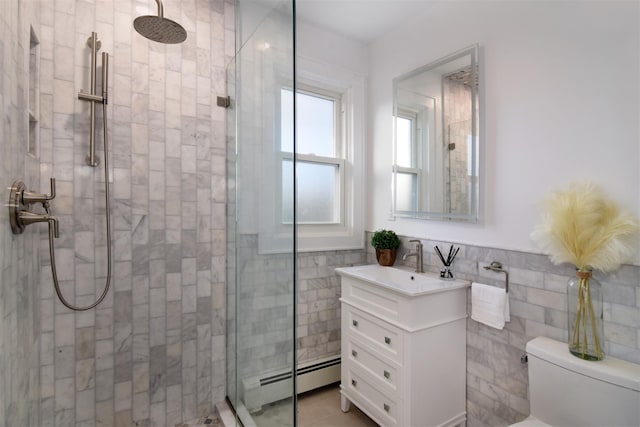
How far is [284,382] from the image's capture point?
4.15 feet

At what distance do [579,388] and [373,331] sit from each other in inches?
36.0

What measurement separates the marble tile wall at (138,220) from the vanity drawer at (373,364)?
2.61ft

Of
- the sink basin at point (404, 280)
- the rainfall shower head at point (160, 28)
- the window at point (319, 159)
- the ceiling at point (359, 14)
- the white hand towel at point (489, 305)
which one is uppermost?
the ceiling at point (359, 14)

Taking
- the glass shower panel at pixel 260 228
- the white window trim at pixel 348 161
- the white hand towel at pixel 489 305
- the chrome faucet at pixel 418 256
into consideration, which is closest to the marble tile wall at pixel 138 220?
the glass shower panel at pixel 260 228

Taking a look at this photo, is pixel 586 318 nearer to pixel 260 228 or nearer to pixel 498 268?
pixel 498 268

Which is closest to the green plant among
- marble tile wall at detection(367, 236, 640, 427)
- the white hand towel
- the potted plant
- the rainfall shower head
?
the potted plant

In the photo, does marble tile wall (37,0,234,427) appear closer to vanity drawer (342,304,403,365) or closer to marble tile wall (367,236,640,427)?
vanity drawer (342,304,403,365)

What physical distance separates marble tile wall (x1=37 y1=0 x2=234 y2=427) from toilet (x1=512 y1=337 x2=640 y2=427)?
5.27 ft

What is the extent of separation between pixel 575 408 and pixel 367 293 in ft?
3.27

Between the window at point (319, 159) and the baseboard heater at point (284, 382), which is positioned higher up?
the window at point (319, 159)

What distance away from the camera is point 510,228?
1.59 m

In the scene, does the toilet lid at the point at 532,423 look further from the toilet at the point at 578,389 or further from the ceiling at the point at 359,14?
the ceiling at the point at 359,14

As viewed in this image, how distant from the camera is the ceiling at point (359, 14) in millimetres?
2062

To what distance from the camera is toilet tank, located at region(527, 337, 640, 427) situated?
43.3 inches
